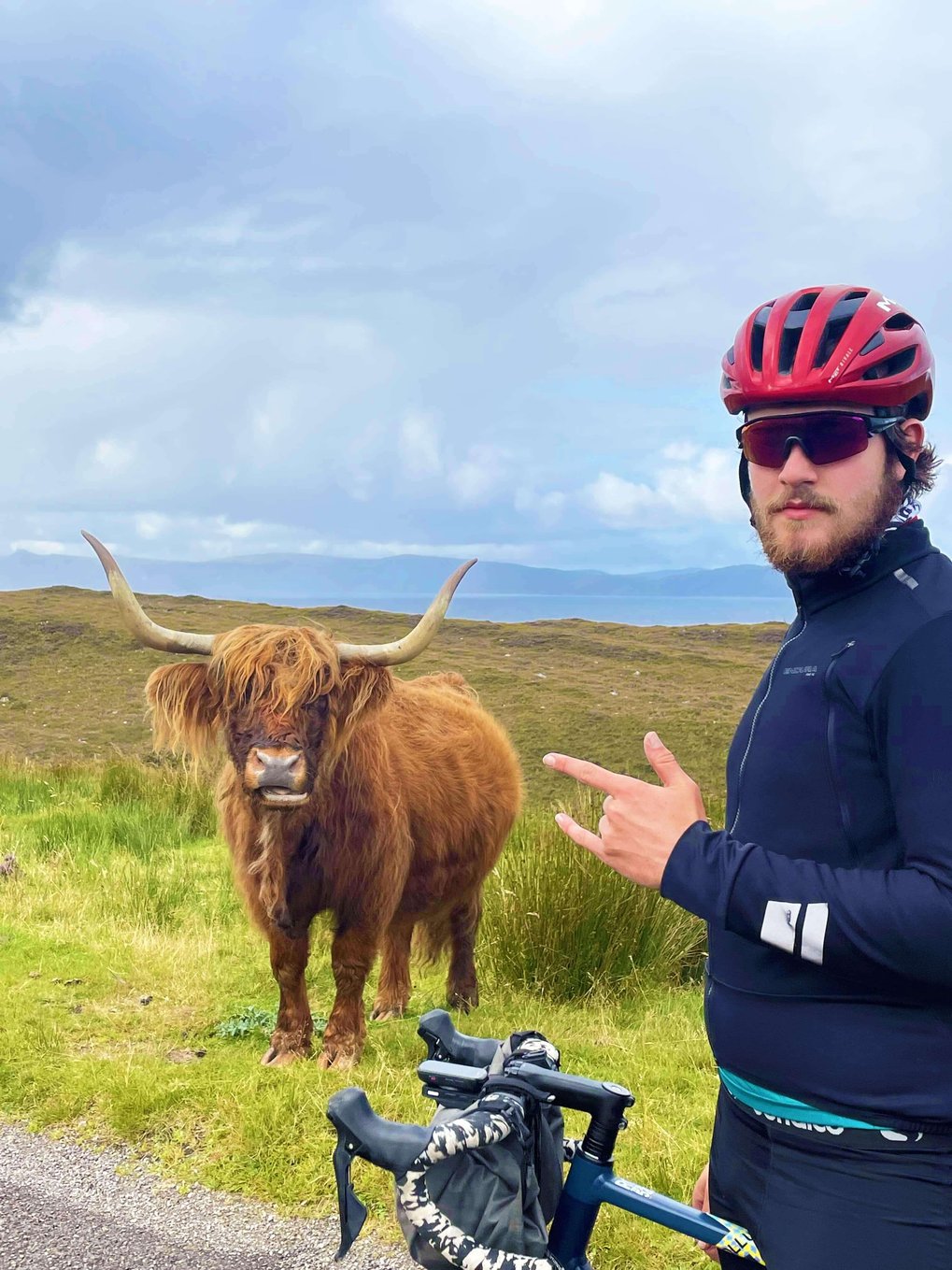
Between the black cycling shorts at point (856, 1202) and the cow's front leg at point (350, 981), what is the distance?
11.3 feet

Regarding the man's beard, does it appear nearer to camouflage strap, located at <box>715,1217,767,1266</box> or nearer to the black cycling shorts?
the black cycling shorts

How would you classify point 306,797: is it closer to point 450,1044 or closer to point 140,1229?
point 140,1229

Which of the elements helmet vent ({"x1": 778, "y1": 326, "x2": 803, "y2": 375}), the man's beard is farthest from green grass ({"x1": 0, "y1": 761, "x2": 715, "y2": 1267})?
helmet vent ({"x1": 778, "y1": 326, "x2": 803, "y2": 375})

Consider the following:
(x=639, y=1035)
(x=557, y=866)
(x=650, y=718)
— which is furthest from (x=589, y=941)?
(x=650, y=718)

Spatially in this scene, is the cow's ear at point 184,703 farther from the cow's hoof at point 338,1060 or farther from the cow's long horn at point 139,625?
the cow's hoof at point 338,1060

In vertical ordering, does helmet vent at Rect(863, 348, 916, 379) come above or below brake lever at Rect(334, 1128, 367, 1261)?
above

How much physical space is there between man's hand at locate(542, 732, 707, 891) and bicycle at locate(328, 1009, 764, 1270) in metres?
0.32

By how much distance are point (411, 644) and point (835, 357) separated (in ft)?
10.9

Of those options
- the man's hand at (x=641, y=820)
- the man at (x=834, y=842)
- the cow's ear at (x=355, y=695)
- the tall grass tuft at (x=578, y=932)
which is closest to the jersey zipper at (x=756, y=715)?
the man at (x=834, y=842)

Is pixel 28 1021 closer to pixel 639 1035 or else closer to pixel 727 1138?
pixel 639 1035

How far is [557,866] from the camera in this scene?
18.9ft

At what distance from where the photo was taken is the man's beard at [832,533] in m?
1.60

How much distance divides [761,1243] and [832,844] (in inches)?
23.7

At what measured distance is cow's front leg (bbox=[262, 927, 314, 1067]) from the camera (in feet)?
15.5
